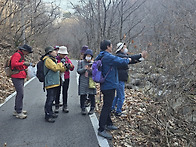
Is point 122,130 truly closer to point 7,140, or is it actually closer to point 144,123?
point 144,123

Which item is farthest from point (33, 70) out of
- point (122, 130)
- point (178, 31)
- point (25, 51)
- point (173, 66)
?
point (178, 31)

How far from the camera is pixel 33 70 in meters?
4.84

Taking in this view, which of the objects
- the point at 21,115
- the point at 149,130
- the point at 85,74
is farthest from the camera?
the point at 85,74

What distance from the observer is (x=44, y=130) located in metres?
4.23

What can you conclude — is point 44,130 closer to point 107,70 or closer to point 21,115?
point 21,115

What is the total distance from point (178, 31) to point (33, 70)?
778 cm

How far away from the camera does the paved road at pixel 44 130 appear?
12.2 feet

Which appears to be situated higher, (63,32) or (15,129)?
(63,32)

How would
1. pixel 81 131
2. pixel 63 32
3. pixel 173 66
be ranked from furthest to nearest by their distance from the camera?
pixel 63 32, pixel 173 66, pixel 81 131

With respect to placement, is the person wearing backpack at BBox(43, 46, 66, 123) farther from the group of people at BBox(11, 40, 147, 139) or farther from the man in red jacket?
the man in red jacket

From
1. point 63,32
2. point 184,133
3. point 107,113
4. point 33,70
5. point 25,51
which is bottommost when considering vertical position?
point 184,133

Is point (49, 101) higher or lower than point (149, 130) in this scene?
higher

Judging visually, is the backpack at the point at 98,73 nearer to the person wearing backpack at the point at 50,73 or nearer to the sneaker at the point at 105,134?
the person wearing backpack at the point at 50,73

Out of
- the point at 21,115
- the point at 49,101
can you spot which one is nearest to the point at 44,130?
the point at 49,101
